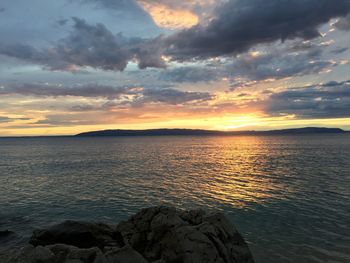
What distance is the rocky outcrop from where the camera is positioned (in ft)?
41.8

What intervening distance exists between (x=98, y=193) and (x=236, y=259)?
108 feet

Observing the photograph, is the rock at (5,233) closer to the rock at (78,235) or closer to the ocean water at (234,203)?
the ocean water at (234,203)

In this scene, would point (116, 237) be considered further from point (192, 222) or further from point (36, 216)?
point (36, 216)

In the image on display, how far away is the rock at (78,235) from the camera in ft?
65.5

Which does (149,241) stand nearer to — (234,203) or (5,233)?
(5,233)

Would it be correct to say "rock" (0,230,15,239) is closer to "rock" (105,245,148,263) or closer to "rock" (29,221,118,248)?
"rock" (29,221,118,248)

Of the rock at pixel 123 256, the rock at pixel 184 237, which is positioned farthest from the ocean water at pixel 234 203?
the rock at pixel 123 256

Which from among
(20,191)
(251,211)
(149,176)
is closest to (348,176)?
(251,211)

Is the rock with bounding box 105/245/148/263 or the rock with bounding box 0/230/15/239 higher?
the rock with bounding box 105/245/148/263

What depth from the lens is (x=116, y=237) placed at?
20547mm

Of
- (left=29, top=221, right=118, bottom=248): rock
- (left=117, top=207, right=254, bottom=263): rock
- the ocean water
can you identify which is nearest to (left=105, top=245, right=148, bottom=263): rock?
(left=117, top=207, right=254, bottom=263): rock

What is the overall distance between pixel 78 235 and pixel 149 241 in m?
5.09

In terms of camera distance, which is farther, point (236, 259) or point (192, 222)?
point (192, 222)

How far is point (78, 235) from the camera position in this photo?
20172 mm
